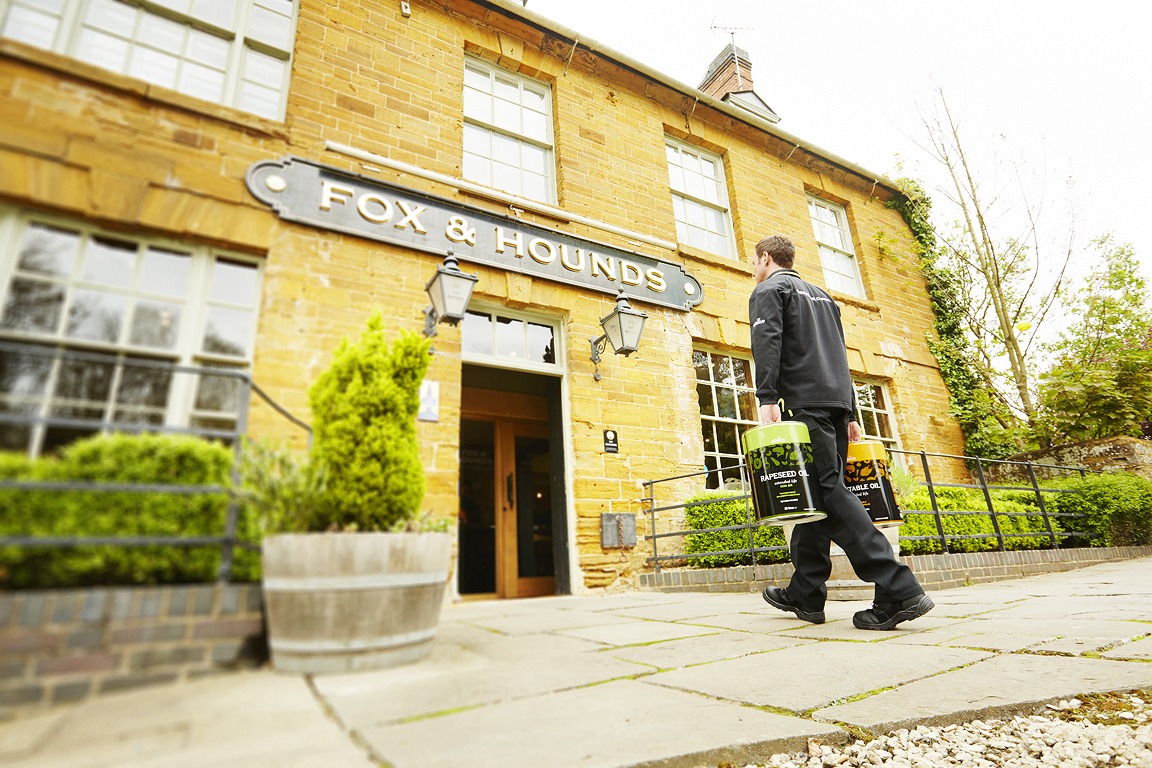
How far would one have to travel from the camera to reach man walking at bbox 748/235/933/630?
2.75 m

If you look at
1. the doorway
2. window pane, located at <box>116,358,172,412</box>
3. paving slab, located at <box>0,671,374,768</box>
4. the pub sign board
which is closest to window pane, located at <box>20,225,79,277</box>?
window pane, located at <box>116,358,172,412</box>

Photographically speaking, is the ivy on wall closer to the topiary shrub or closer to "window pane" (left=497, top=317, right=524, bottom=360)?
"window pane" (left=497, top=317, right=524, bottom=360)

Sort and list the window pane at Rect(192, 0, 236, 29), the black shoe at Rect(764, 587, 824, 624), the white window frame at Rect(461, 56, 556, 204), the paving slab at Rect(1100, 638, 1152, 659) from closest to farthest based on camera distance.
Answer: the paving slab at Rect(1100, 638, 1152, 659), the black shoe at Rect(764, 587, 824, 624), the window pane at Rect(192, 0, 236, 29), the white window frame at Rect(461, 56, 556, 204)

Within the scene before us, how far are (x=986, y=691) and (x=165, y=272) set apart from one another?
5.00m

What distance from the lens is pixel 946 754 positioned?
5.06 feet

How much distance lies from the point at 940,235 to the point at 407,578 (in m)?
11.3

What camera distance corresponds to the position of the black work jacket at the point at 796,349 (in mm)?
2971

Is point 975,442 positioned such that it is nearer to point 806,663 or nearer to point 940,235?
point 940,235

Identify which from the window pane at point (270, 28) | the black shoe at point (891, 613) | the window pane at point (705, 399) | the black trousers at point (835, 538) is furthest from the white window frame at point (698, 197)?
the black shoe at point (891, 613)

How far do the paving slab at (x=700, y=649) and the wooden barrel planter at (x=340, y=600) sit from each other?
92 cm

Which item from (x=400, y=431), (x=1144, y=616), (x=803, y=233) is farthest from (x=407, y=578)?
Answer: (x=803, y=233)

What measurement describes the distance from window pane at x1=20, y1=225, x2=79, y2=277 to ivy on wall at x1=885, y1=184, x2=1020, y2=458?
1057 cm

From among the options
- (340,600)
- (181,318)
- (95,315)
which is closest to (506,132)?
(181,318)

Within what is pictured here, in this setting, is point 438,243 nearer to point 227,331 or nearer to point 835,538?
point 227,331
